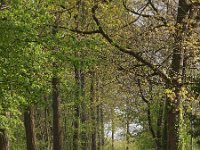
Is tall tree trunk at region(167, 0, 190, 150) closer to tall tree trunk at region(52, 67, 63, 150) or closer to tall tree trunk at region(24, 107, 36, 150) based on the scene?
tall tree trunk at region(24, 107, 36, 150)

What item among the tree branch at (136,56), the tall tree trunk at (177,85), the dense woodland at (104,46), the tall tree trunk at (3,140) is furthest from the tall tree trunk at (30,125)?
the tall tree trunk at (177,85)

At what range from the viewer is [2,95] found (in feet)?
40.1

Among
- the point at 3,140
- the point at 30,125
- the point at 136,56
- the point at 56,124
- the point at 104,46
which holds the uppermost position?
the point at 104,46

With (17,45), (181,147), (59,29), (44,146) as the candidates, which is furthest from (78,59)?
(44,146)

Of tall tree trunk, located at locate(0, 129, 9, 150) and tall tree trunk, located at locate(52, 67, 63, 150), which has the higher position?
tall tree trunk, located at locate(52, 67, 63, 150)

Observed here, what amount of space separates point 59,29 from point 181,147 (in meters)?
4.89

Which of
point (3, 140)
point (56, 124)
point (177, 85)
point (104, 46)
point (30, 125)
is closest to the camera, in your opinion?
point (177, 85)

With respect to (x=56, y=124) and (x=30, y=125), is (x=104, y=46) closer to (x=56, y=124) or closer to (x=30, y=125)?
(x=30, y=125)

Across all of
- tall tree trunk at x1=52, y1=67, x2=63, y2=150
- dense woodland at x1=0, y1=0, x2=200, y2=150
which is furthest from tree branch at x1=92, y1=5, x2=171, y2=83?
tall tree trunk at x1=52, y1=67, x2=63, y2=150

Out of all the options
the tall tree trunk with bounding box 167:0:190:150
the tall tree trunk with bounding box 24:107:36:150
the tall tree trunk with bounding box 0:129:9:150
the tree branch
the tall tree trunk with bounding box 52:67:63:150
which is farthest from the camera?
the tall tree trunk with bounding box 52:67:63:150

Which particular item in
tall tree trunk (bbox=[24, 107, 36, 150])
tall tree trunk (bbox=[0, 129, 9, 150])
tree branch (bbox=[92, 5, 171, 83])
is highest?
tree branch (bbox=[92, 5, 171, 83])

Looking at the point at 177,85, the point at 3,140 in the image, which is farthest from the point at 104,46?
the point at 3,140

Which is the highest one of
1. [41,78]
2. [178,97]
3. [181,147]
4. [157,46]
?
[157,46]

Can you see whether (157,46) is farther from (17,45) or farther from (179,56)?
(17,45)
